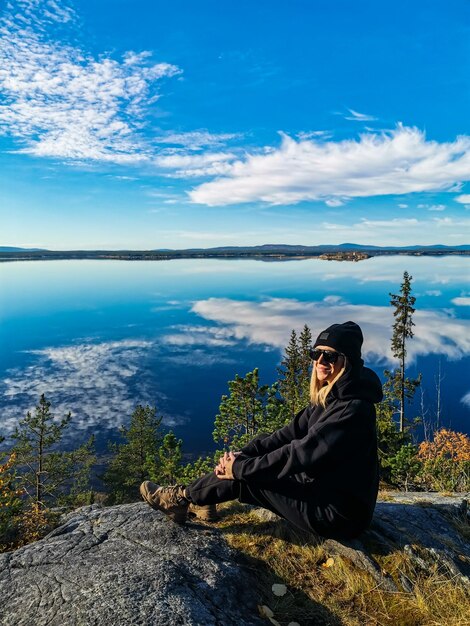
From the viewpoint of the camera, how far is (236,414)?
28.0 m

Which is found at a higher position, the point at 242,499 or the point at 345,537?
the point at 242,499

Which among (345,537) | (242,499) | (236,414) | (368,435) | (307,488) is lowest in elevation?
(236,414)

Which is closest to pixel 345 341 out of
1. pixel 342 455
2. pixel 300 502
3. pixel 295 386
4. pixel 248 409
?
pixel 342 455

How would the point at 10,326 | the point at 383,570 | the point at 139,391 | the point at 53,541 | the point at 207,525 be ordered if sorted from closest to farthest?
the point at 383,570, the point at 53,541, the point at 207,525, the point at 139,391, the point at 10,326

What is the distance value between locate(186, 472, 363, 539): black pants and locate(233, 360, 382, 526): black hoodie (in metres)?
0.06

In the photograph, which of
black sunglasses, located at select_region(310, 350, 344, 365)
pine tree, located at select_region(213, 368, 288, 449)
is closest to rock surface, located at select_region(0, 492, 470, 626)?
black sunglasses, located at select_region(310, 350, 344, 365)

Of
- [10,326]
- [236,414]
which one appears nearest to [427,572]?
[236,414]

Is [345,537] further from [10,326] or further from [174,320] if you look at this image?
[10,326]

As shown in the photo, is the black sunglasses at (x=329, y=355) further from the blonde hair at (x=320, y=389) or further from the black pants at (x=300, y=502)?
the black pants at (x=300, y=502)

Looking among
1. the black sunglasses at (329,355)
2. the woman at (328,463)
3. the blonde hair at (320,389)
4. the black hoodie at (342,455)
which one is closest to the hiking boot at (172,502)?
the woman at (328,463)

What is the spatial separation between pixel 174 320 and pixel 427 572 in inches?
6671

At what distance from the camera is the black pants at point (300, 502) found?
15.6ft

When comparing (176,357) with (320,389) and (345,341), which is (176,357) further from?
(345,341)

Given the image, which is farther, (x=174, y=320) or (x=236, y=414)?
(x=174, y=320)
